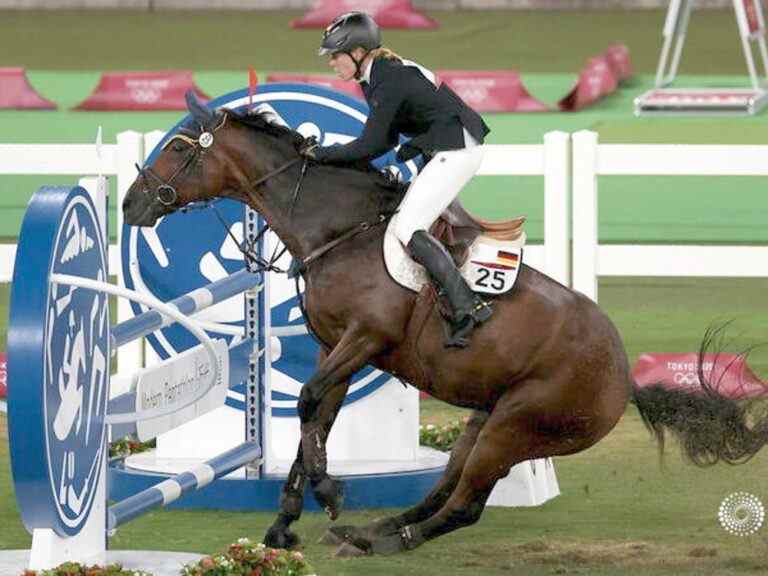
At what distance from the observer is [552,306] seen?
334 inches

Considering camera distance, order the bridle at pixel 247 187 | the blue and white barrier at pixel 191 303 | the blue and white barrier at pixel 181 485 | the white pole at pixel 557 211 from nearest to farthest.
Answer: the blue and white barrier at pixel 181 485
the blue and white barrier at pixel 191 303
the bridle at pixel 247 187
the white pole at pixel 557 211

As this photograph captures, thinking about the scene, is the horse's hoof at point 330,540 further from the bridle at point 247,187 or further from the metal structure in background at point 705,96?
the metal structure in background at point 705,96

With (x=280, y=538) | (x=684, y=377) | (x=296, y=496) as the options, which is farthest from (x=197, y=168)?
(x=684, y=377)

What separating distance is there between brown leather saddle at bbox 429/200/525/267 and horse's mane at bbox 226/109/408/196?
0.26m

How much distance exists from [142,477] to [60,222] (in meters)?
2.95

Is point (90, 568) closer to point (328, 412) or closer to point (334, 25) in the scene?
point (328, 412)

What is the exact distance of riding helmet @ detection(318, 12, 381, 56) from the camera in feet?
28.0

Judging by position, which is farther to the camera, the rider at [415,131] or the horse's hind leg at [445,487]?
the horse's hind leg at [445,487]

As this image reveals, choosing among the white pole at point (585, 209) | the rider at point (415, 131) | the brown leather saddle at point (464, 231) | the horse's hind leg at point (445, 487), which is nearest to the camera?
the rider at point (415, 131)

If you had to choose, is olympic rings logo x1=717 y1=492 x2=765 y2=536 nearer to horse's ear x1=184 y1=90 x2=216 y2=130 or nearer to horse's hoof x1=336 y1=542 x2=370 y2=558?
horse's hoof x1=336 y1=542 x2=370 y2=558

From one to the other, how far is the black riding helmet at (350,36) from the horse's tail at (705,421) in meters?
1.81

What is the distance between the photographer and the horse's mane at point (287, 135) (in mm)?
8750

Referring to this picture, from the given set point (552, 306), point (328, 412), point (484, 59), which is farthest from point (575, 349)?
point (484, 59)

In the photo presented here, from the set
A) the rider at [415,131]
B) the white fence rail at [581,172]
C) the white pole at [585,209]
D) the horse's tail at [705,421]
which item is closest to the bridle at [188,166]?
the rider at [415,131]
